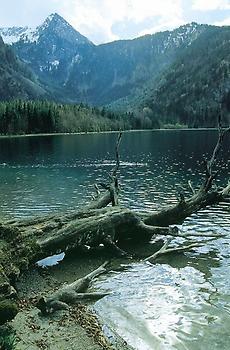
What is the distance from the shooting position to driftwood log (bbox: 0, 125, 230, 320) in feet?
71.4

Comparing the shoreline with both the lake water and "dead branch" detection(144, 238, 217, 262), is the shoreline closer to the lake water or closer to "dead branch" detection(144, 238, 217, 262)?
the lake water

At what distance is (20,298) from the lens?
64.6ft

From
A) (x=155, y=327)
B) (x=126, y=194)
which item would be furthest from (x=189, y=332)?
(x=126, y=194)

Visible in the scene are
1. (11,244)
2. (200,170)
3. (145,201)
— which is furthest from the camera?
(200,170)

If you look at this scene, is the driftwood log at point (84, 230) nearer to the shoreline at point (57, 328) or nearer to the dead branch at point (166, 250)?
the dead branch at point (166, 250)

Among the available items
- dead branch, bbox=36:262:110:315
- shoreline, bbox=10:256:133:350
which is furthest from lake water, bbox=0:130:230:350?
dead branch, bbox=36:262:110:315

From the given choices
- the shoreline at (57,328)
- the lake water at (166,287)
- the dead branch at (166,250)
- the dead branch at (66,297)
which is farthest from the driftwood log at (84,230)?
the lake water at (166,287)

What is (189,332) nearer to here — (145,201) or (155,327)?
(155,327)

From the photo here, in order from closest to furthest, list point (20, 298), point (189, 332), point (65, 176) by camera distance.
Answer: point (189, 332), point (20, 298), point (65, 176)

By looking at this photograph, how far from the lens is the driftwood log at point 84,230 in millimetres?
21755

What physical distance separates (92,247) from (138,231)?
11.4 feet

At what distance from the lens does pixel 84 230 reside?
25.4 m

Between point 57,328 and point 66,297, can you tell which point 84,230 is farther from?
point 57,328

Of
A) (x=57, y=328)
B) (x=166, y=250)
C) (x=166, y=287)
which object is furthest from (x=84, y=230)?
(x=57, y=328)
